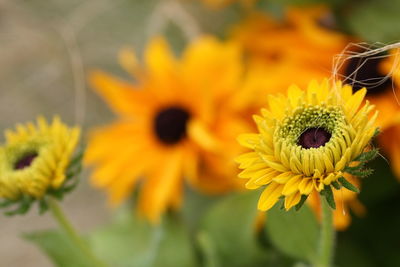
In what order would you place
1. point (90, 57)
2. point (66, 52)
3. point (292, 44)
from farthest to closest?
point (90, 57) → point (66, 52) → point (292, 44)

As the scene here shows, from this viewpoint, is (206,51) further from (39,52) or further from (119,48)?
(119,48)

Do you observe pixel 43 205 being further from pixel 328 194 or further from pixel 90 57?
pixel 90 57

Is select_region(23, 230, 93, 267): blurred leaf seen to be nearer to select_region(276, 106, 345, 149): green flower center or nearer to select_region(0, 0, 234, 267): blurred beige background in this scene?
select_region(276, 106, 345, 149): green flower center

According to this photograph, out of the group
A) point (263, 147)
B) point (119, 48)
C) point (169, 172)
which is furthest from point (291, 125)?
point (119, 48)

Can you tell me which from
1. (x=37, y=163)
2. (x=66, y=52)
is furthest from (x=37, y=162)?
(x=66, y=52)

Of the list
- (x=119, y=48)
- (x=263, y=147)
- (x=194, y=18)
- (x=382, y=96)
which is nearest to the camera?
(x=263, y=147)

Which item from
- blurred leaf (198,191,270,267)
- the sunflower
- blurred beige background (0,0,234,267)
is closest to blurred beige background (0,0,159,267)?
blurred beige background (0,0,234,267)
